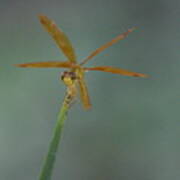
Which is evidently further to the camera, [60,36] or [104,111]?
[104,111]

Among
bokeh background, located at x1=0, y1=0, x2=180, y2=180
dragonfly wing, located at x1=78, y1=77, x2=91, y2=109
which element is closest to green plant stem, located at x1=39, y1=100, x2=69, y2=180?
dragonfly wing, located at x1=78, y1=77, x2=91, y2=109

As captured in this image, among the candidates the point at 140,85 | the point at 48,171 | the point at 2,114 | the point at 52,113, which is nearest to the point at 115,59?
the point at 140,85

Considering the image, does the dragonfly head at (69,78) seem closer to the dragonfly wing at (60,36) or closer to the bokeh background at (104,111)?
the dragonfly wing at (60,36)

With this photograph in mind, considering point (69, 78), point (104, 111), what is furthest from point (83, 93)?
point (104, 111)

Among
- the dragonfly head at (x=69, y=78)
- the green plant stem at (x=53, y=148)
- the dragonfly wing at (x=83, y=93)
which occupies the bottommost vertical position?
the green plant stem at (x=53, y=148)

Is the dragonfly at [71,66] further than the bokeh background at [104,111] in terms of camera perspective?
No

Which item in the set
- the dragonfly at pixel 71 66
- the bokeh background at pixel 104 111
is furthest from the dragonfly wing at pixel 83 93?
the bokeh background at pixel 104 111

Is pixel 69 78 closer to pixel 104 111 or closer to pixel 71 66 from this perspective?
pixel 71 66

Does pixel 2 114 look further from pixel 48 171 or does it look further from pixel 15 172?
pixel 48 171
